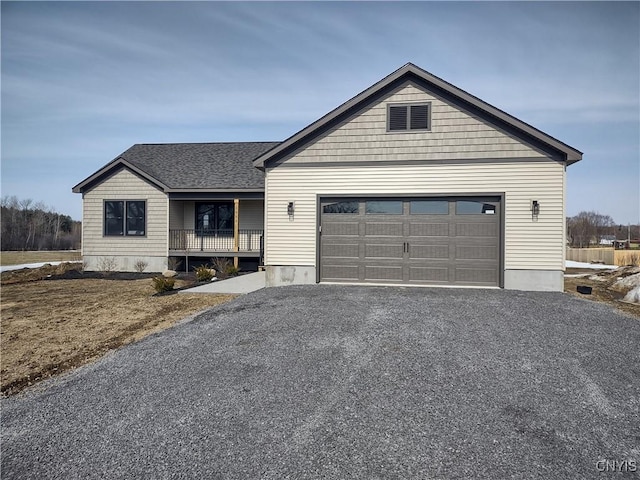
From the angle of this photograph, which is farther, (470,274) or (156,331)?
(470,274)

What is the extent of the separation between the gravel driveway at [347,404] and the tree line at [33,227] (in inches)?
1603

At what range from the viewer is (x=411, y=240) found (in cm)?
1031

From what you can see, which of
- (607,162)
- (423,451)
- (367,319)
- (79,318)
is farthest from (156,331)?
(607,162)

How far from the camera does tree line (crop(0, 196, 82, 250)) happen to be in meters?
36.3

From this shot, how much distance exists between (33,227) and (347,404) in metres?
50.6

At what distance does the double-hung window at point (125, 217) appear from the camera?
16703 mm

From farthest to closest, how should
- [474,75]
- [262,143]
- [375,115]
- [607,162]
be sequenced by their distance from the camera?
[607,162] → [262,143] → [474,75] → [375,115]

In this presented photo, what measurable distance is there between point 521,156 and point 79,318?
12469mm

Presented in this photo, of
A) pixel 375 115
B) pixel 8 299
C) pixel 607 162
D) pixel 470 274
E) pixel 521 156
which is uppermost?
pixel 607 162

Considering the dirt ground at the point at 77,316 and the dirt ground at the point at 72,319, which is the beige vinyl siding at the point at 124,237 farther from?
the dirt ground at the point at 72,319

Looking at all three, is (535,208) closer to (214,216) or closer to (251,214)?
(251,214)

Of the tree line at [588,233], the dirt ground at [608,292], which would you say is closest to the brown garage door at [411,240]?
the dirt ground at [608,292]

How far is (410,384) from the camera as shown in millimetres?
4406

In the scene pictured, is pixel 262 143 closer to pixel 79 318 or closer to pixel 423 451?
pixel 79 318
